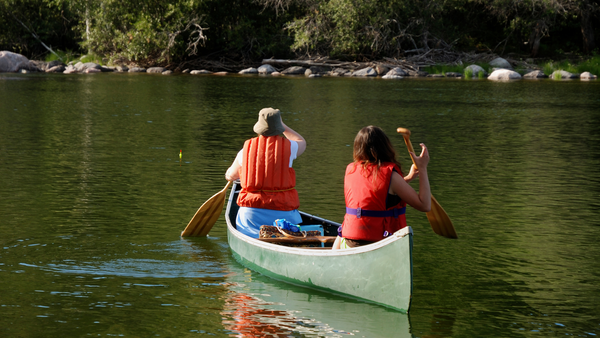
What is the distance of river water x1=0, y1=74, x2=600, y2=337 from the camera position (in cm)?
499

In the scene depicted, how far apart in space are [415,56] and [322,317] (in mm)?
32962

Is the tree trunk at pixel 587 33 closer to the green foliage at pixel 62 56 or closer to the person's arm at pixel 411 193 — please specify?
the green foliage at pixel 62 56

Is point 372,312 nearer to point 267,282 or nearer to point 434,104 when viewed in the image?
point 267,282

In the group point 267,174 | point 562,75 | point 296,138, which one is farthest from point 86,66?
point 267,174

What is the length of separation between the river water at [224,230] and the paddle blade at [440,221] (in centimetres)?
20

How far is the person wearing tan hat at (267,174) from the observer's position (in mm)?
5926

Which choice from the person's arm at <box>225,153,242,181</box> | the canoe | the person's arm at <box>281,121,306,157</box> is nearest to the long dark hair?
the canoe

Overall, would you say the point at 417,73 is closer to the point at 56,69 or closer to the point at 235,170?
the point at 56,69

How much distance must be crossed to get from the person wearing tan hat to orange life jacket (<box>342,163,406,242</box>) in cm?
101

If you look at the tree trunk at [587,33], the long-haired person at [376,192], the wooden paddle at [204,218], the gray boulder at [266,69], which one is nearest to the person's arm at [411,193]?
the long-haired person at [376,192]

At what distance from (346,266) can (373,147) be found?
87 cm

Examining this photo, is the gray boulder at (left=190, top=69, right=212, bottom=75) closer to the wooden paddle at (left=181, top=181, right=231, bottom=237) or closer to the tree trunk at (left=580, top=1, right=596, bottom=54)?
the tree trunk at (left=580, top=1, right=596, bottom=54)

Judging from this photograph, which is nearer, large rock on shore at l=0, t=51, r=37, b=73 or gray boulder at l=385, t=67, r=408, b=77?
gray boulder at l=385, t=67, r=408, b=77

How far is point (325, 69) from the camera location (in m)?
37.3
